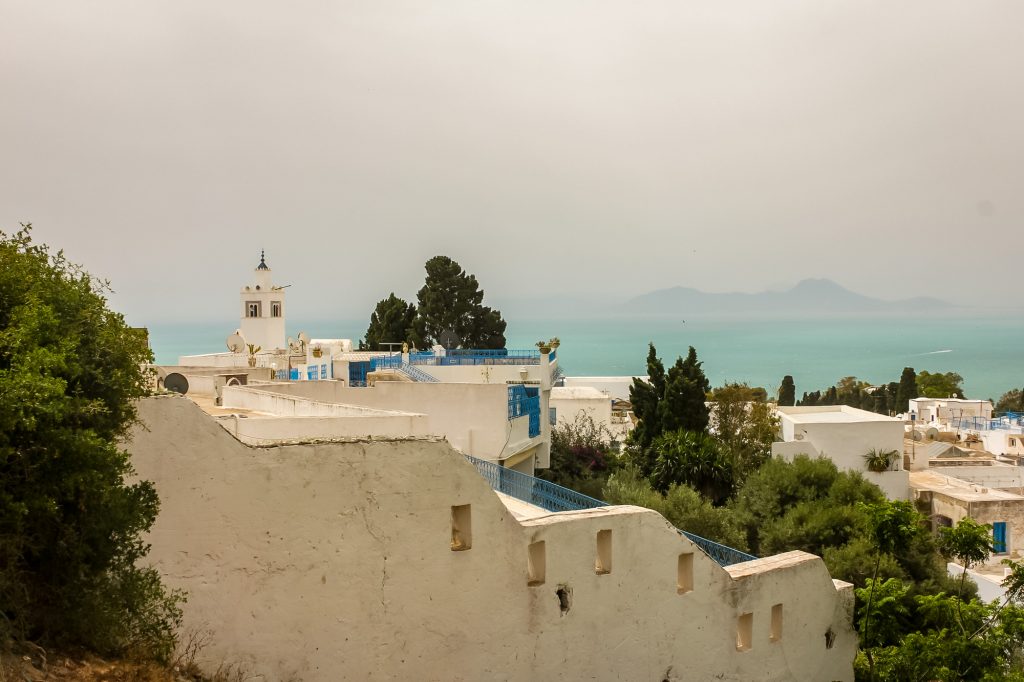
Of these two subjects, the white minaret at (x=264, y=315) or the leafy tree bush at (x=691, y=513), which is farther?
the white minaret at (x=264, y=315)

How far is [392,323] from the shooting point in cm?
4425

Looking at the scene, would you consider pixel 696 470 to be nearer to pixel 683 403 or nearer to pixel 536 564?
pixel 683 403

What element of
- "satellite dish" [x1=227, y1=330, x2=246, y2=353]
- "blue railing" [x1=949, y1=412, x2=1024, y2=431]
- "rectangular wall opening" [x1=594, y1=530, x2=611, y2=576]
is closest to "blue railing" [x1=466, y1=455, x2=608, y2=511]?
"rectangular wall opening" [x1=594, y1=530, x2=611, y2=576]

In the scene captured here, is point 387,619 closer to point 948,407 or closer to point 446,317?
point 446,317

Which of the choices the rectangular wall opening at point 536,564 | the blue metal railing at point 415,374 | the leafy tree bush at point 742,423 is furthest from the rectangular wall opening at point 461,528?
the leafy tree bush at point 742,423

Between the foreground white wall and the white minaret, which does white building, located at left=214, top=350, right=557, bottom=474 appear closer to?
the foreground white wall

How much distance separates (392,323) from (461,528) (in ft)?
119

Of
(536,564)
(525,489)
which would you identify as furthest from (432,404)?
(536,564)

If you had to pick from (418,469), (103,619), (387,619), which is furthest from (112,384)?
(387,619)

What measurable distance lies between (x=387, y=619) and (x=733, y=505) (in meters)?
20.0

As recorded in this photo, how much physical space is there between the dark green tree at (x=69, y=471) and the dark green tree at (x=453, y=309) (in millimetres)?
36744

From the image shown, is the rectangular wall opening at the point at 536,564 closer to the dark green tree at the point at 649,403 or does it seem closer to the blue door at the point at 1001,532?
the blue door at the point at 1001,532

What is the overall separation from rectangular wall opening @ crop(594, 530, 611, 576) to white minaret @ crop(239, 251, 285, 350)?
1510 inches

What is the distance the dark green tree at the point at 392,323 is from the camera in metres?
43.7
